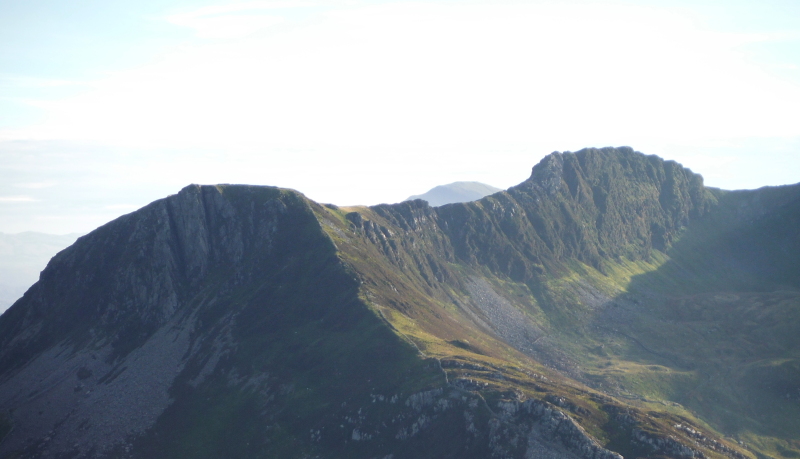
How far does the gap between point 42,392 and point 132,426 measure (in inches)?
1323

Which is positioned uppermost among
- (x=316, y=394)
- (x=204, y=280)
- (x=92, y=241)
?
(x=92, y=241)

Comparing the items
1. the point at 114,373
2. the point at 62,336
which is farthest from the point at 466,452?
the point at 62,336

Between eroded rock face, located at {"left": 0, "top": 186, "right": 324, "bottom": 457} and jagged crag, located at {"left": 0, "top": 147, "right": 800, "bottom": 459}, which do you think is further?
eroded rock face, located at {"left": 0, "top": 186, "right": 324, "bottom": 457}

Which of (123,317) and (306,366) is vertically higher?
(123,317)

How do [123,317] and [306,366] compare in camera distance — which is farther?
[123,317]

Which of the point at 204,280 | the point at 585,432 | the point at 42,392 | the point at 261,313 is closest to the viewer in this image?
the point at 585,432

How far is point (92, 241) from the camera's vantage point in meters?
183

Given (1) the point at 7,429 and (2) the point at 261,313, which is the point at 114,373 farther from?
(2) the point at 261,313

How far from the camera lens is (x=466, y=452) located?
93875mm

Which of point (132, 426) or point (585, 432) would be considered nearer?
point (585, 432)

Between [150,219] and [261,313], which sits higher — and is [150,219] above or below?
above

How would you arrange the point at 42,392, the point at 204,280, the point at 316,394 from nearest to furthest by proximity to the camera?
the point at 316,394, the point at 42,392, the point at 204,280

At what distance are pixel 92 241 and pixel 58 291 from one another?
61.8ft

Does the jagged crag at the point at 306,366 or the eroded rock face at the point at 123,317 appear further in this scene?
the eroded rock face at the point at 123,317
